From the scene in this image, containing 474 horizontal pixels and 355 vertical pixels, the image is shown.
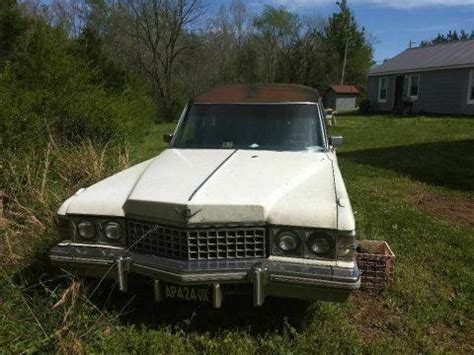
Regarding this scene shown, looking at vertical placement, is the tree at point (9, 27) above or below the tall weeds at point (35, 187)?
above

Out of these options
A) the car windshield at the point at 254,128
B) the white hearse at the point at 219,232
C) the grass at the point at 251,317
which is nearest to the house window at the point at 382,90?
the grass at the point at 251,317

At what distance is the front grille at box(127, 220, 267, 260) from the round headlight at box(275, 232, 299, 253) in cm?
11

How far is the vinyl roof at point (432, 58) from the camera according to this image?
78.9ft

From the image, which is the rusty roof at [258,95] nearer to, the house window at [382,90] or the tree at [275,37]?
the house window at [382,90]

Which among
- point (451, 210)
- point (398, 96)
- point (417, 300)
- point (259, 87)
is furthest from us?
point (398, 96)

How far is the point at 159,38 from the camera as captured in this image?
113 feet

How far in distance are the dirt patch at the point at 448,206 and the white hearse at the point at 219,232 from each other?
3.57 metres

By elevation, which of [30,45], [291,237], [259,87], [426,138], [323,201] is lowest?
[426,138]

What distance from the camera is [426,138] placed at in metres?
15.5

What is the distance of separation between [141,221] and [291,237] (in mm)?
1107

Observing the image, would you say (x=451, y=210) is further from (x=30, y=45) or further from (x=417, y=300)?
(x=30, y=45)

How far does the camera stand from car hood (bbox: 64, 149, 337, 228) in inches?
129

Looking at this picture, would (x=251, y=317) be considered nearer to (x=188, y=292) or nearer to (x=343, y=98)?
(x=188, y=292)

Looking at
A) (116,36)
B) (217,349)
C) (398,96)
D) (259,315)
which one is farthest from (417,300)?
(116,36)
